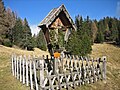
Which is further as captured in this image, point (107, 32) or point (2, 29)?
point (107, 32)

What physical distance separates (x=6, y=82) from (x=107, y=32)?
4262 inches

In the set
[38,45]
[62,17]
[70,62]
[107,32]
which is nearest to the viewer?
[62,17]

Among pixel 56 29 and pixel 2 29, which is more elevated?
pixel 2 29

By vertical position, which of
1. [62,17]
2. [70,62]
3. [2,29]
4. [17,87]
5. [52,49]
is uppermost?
[2,29]

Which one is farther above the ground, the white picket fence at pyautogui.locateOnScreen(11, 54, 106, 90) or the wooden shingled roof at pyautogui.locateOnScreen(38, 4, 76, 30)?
the wooden shingled roof at pyautogui.locateOnScreen(38, 4, 76, 30)

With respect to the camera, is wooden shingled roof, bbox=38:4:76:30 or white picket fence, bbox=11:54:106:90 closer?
white picket fence, bbox=11:54:106:90

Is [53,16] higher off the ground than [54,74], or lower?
higher

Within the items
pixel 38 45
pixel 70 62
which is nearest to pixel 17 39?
pixel 38 45

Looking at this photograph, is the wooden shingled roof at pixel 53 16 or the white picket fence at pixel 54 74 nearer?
the white picket fence at pixel 54 74

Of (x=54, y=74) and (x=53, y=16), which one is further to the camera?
(x=53, y=16)

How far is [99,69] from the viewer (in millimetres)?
16516

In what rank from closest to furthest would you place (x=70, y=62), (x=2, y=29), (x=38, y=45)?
1. (x=70, y=62)
2. (x=2, y=29)
3. (x=38, y=45)

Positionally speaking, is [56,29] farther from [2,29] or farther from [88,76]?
[2,29]

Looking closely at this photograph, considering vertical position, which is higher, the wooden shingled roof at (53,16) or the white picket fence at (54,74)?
the wooden shingled roof at (53,16)
